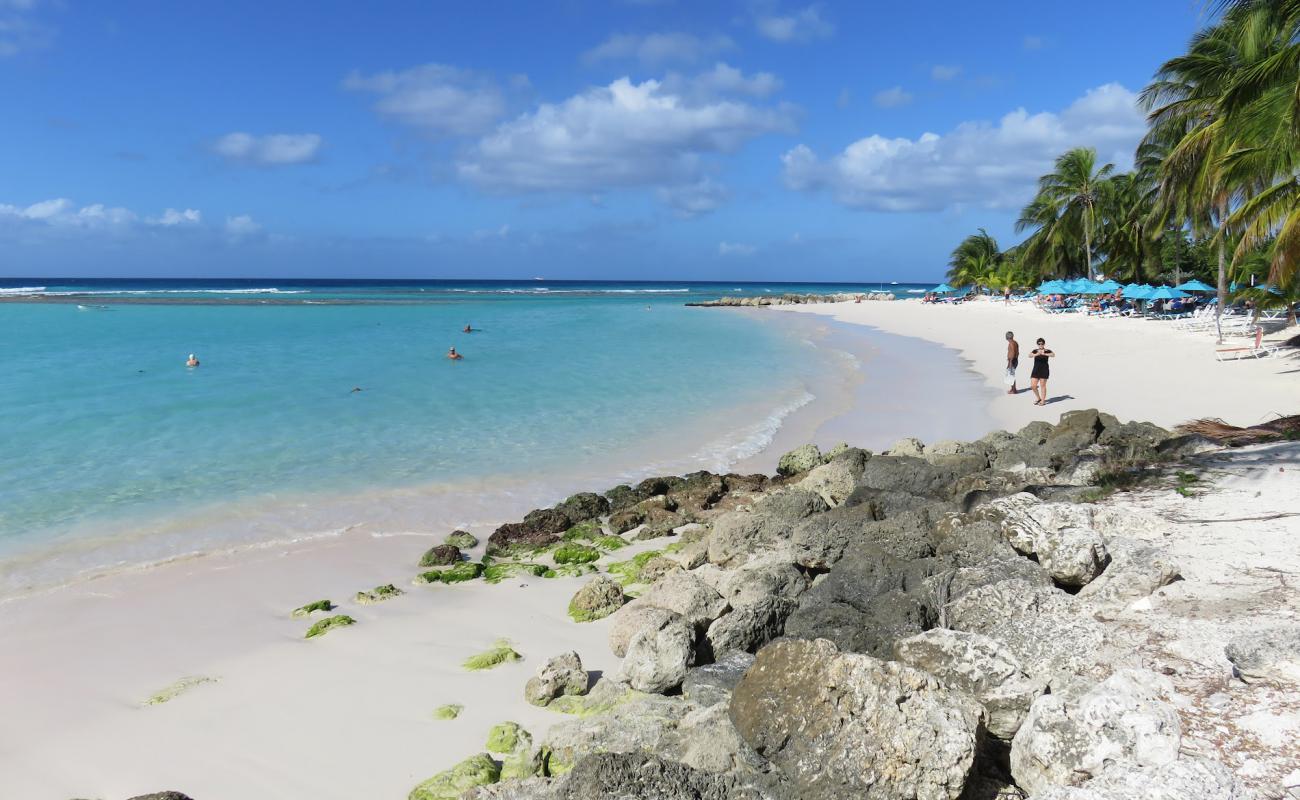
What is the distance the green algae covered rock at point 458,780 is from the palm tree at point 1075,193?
52499 millimetres

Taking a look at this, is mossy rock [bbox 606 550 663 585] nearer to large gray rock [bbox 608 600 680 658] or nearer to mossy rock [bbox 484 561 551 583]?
mossy rock [bbox 484 561 551 583]

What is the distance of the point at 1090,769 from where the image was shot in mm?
3191

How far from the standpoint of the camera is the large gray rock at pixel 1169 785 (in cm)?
283

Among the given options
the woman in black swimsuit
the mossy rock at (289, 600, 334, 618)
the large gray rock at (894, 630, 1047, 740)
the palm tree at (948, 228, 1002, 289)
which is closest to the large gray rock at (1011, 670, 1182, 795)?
the large gray rock at (894, 630, 1047, 740)

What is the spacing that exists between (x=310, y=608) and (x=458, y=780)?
339cm

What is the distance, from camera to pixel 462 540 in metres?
8.69

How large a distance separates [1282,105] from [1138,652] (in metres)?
14.2

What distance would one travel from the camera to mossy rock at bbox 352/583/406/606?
23.4ft

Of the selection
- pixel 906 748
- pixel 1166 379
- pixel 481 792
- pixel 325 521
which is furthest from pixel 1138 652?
pixel 1166 379

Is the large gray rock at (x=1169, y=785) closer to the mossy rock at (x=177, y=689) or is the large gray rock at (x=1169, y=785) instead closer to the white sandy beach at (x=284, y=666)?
the white sandy beach at (x=284, y=666)

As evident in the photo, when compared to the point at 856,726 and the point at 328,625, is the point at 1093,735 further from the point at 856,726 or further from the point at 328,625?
the point at 328,625

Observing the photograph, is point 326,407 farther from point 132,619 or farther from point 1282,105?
point 1282,105

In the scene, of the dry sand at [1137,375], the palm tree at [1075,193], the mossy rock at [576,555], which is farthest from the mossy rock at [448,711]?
the palm tree at [1075,193]

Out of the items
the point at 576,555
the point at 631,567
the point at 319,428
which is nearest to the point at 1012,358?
the point at 631,567
